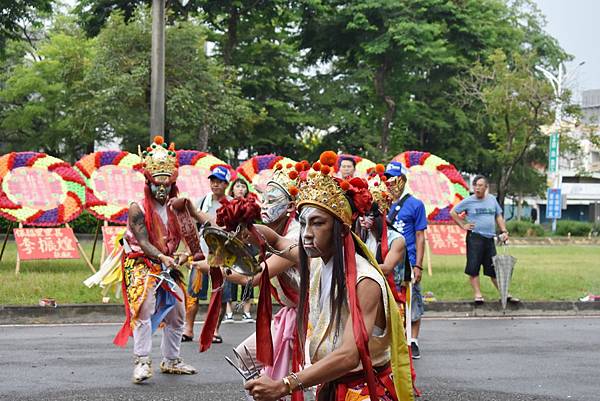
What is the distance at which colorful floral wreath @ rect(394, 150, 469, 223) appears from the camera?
61.9 ft

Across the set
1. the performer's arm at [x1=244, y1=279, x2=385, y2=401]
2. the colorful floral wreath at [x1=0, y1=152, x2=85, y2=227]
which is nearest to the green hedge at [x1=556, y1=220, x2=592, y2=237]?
the colorful floral wreath at [x1=0, y1=152, x2=85, y2=227]

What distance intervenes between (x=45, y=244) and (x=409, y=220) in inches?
321

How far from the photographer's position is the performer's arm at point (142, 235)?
26.9 ft

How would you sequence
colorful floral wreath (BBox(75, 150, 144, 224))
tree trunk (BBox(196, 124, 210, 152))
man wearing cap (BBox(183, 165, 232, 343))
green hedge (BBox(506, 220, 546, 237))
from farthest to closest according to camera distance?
1. green hedge (BBox(506, 220, 546, 237))
2. tree trunk (BBox(196, 124, 210, 152))
3. colorful floral wreath (BBox(75, 150, 144, 224))
4. man wearing cap (BBox(183, 165, 232, 343))

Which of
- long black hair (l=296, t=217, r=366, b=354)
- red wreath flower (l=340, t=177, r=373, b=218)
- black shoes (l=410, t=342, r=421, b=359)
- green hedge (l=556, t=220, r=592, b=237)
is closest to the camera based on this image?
long black hair (l=296, t=217, r=366, b=354)

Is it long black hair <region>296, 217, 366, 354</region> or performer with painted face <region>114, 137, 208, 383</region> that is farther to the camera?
performer with painted face <region>114, 137, 208, 383</region>

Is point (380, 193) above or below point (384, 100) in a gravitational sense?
below

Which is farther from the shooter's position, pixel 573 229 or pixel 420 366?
pixel 573 229

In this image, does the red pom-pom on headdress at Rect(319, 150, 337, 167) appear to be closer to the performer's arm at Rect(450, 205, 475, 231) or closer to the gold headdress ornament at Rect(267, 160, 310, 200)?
the gold headdress ornament at Rect(267, 160, 310, 200)

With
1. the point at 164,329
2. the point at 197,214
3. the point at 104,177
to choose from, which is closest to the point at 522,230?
the point at 104,177

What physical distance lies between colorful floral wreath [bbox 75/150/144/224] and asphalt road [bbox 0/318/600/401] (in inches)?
194

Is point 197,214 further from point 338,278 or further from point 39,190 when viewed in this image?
point 39,190

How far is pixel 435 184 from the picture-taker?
19.1 metres

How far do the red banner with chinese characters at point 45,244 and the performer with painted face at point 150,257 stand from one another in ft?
26.7
